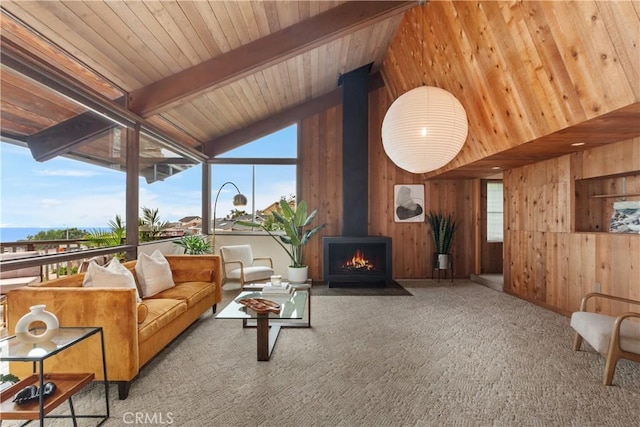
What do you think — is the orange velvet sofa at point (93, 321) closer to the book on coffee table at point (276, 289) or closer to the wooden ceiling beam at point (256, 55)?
the book on coffee table at point (276, 289)

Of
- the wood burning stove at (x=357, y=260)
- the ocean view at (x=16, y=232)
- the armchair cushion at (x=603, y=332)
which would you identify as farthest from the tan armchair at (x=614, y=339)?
the ocean view at (x=16, y=232)

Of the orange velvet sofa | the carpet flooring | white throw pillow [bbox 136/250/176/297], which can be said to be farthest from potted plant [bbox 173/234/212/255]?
the orange velvet sofa

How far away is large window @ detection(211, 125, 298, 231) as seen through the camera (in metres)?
6.66

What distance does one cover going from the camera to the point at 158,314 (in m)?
2.81

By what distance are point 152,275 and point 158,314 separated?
2.64ft

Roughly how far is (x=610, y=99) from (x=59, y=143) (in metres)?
4.74

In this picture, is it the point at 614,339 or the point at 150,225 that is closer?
the point at 614,339

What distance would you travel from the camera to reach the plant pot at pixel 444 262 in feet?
20.2

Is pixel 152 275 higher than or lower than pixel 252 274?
higher

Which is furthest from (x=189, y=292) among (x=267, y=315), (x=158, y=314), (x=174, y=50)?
(x=174, y=50)

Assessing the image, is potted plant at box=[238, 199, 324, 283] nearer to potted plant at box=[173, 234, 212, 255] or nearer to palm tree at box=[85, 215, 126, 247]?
potted plant at box=[173, 234, 212, 255]

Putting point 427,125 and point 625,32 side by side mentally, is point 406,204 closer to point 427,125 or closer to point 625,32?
point 427,125

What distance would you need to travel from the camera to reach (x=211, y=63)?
12.9 ft

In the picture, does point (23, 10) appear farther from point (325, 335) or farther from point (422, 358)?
point (422, 358)
